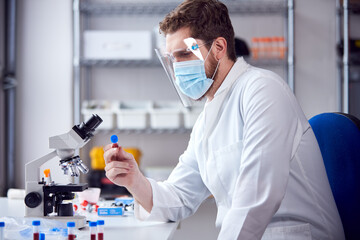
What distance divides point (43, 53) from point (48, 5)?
37 cm

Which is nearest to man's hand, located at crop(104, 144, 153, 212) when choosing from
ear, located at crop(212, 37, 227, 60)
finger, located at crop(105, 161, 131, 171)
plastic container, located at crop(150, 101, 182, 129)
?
finger, located at crop(105, 161, 131, 171)

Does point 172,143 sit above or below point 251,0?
below

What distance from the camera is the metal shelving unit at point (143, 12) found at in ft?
10.5

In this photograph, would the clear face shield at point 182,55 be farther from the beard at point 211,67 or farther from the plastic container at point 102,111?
the plastic container at point 102,111

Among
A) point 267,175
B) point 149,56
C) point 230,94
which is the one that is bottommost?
point 267,175

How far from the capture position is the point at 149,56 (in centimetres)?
310

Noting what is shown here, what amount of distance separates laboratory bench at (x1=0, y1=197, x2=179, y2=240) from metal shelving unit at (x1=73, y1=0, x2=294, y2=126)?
1810 millimetres

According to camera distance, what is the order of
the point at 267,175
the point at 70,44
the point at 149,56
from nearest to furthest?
the point at 267,175
the point at 149,56
the point at 70,44

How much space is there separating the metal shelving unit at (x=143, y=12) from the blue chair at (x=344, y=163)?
1.96 m

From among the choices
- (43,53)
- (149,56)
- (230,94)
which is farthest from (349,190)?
(43,53)

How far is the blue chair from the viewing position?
114 centimetres

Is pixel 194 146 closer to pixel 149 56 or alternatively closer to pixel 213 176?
pixel 213 176

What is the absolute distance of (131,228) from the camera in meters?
1.27

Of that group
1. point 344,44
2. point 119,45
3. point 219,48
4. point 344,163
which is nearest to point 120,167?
point 219,48
